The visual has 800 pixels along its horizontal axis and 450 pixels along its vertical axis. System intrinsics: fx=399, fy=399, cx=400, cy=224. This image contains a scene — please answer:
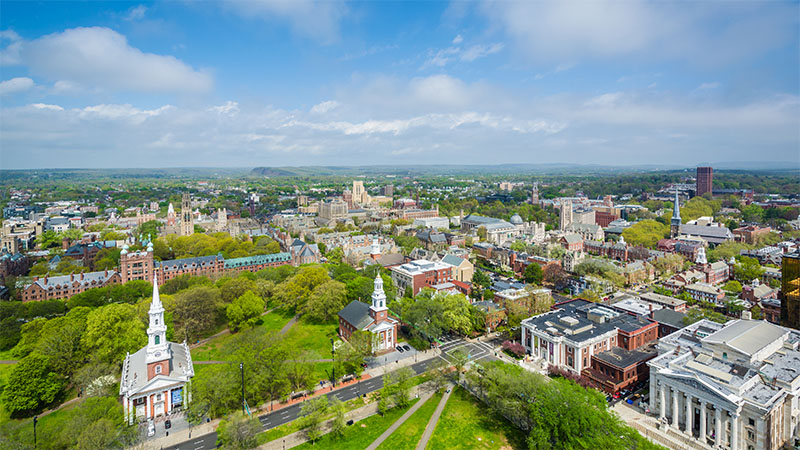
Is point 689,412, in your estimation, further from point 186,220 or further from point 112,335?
point 186,220

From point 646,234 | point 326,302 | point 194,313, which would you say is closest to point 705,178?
point 646,234

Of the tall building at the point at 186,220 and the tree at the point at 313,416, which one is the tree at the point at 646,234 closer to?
the tree at the point at 313,416

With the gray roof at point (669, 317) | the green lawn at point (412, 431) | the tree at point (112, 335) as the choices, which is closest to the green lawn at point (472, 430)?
the green lawn at point (412, 431)

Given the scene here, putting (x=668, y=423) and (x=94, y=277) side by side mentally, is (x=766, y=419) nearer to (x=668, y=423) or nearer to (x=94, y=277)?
(x=668, y=423)

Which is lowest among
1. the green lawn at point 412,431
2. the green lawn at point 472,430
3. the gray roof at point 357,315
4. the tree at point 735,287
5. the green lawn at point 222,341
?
the green lawn at point 472,430

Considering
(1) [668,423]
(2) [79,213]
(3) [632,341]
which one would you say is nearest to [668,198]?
(3) [632,341]
